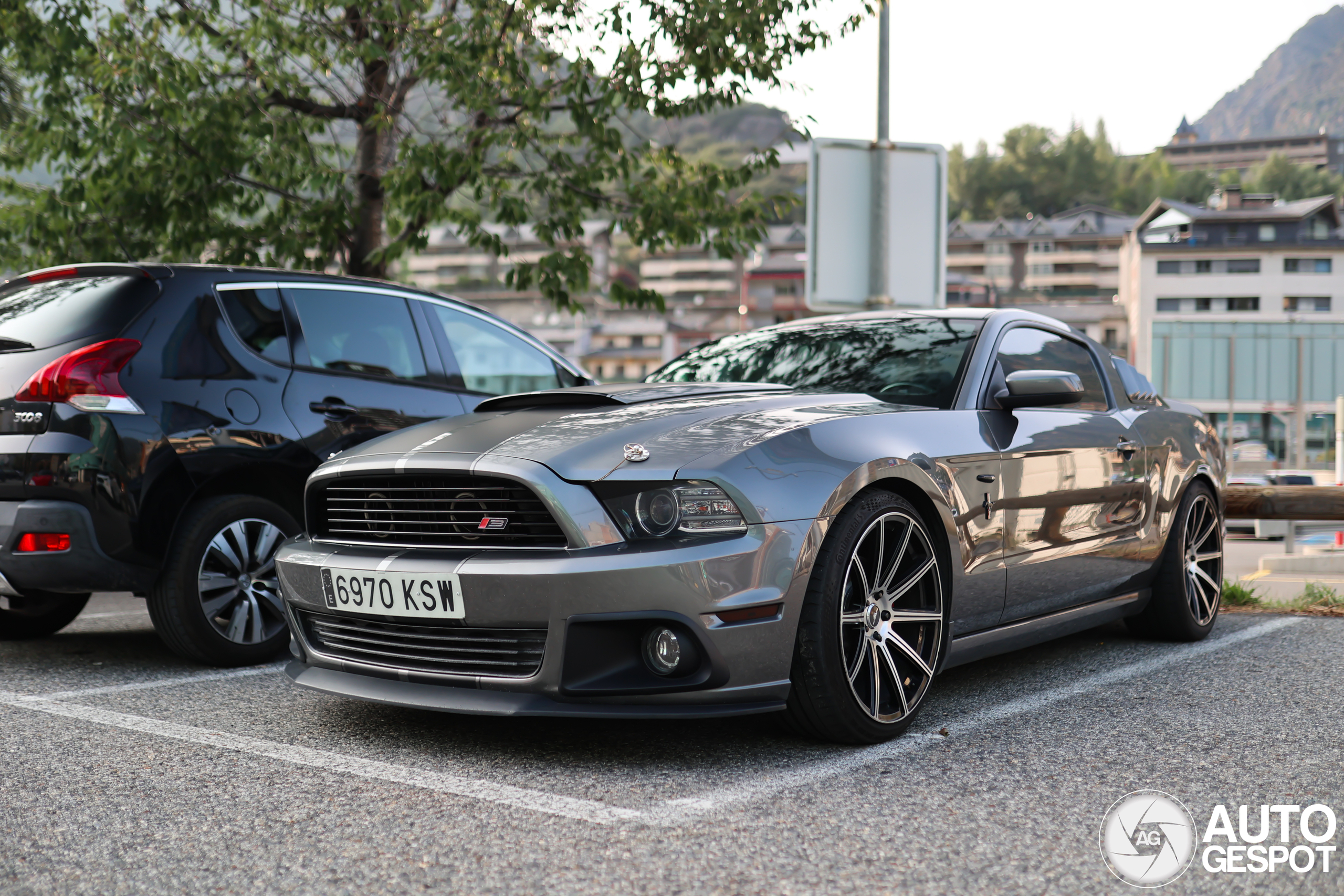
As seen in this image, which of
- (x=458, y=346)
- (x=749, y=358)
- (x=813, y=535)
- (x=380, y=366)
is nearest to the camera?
(x=813, y=535)

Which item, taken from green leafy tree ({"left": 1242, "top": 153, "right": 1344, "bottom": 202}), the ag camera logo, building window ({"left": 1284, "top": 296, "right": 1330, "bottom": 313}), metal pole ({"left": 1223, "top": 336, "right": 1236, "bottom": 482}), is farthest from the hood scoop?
green leafy tree ({"left": 1242, "top": 153, "right": 1344, "bottom": 202})

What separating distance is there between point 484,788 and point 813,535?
108 centimetres

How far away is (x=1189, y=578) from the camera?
5562 mm

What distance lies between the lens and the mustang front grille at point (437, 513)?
10.9ft

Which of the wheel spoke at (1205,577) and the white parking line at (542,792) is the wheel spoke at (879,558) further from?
the wheel spoke at (1205,577)

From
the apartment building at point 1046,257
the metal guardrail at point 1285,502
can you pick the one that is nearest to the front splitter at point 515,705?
the metal guardrail at point 1285,502

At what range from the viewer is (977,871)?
2.50m

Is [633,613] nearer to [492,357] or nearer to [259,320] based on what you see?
[259,320]

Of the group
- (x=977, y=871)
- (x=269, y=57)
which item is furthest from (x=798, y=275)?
(x=977, y=871)

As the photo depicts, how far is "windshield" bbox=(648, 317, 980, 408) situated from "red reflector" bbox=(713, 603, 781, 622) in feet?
4.27

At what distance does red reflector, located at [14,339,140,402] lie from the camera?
14.5 feet

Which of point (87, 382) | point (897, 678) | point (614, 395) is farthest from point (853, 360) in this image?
point (87, 382)

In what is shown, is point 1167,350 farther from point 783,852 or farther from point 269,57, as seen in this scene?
point 783,852

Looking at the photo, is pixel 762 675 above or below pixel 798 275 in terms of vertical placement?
below
